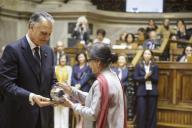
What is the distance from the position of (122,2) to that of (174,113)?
8.03 metres

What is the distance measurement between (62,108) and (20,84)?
5.60 m

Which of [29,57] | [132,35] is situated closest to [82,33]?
[132,35]

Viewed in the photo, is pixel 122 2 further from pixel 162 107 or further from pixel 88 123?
pixel 88 123

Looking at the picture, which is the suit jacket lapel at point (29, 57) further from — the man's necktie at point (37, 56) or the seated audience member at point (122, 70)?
the seated audience member at point (122, 70)

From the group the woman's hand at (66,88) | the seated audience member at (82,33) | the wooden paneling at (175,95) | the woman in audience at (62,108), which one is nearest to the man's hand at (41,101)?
the woman's hand at (66,88)

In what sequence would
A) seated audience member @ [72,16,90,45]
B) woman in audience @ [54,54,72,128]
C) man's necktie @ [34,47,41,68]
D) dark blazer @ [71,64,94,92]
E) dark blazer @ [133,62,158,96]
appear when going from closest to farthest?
man's necktie @ [34,47,41,68]
dark blazer @ [71,64,94,92]
dark blazer @ [133,62,158,96]
woman in audience @ [54,54,72,128]
seated audience member @ [72,16,90,45]

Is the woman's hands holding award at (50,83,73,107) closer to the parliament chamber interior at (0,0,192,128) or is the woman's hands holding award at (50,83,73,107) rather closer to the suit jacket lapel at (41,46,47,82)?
the suit jacket lapel at (41,46,47,82)

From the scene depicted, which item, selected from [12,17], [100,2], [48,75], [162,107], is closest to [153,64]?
[162,107]

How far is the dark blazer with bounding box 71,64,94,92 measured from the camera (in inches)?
339

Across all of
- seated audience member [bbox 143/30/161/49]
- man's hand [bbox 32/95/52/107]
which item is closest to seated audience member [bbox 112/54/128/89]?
seated audience member [bbox 143/30/161/49]

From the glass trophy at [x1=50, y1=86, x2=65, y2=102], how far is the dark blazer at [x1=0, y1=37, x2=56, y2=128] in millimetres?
183

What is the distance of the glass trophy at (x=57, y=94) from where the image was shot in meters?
3.47

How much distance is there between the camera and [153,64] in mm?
9102

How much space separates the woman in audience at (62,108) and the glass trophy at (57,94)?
5.42 m
